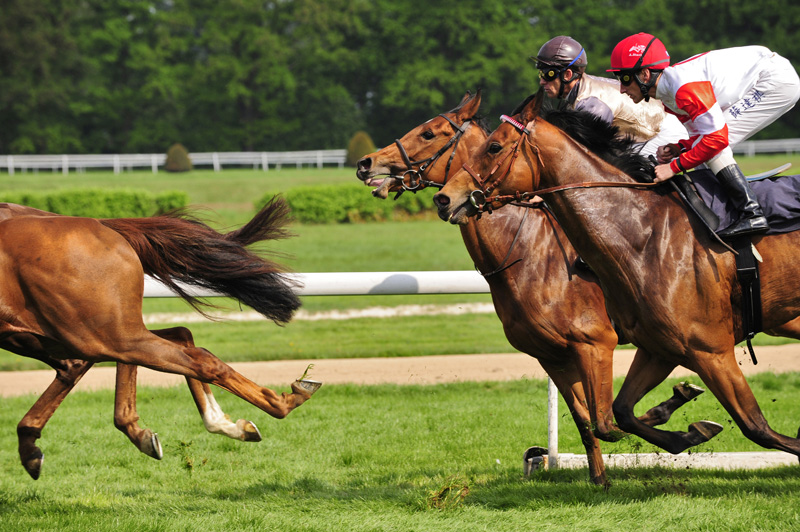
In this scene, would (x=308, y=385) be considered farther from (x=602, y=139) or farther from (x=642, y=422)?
(x=602, y=139)

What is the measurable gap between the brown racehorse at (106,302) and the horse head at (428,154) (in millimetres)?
1070

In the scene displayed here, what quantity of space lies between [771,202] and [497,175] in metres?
1.24

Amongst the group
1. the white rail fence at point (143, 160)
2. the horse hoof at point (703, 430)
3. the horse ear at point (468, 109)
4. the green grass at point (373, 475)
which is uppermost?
the horse ear at point (468, 109)

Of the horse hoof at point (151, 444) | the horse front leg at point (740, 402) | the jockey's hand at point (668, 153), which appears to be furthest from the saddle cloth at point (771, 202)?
the horse hoof at point (151, 444)

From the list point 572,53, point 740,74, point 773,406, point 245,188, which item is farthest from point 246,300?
point 245,188

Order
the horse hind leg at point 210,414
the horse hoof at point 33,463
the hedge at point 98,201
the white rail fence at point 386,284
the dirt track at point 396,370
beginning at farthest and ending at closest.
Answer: the hedge at point 98,201
the dirt track at point 396,370
the white rail fence at point 386,284
the horse hoof at point 33,463
the horse hind leg at point 210,414

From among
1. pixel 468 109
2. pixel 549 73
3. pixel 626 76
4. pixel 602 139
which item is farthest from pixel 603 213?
pixel 468 109

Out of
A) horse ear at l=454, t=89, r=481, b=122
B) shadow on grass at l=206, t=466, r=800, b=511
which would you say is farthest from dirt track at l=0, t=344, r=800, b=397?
horse ear at l=454, t=89, r=481, b=122

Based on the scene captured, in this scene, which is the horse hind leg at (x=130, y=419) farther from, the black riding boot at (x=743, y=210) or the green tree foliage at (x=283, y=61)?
the green tree foliage at (x=283, y=61)

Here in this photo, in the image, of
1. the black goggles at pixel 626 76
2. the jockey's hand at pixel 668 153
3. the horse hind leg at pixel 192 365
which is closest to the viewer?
the black goggles at pixel 626 76

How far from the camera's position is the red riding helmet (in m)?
4.02

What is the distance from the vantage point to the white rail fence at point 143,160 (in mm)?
34812

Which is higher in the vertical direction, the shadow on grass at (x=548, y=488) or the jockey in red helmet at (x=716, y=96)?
the jockey in red helmet at (x=716, y=96)

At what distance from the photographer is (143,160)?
36656 mm
